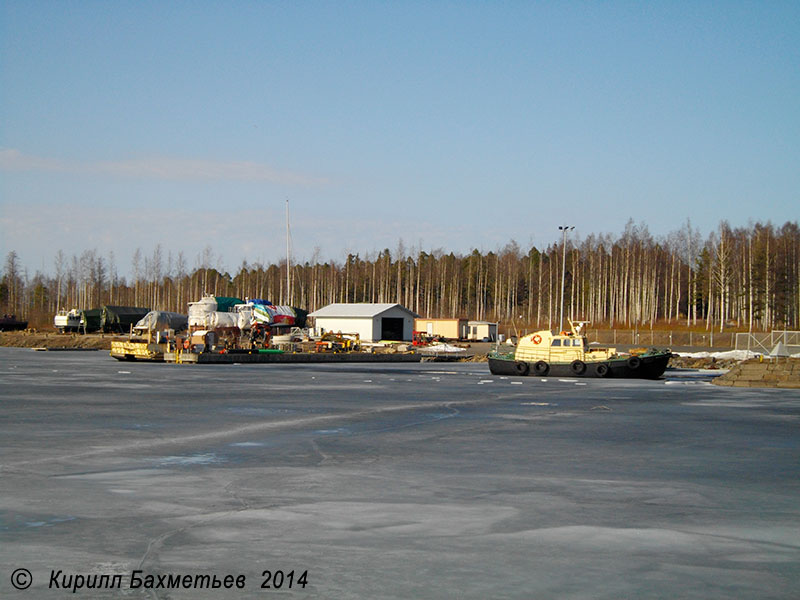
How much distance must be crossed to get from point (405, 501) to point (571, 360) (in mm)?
34435

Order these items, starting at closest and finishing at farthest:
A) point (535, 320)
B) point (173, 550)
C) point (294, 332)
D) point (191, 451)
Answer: point (173, 550) < point (191, 451) < point (294, 332) < point (535, 320)

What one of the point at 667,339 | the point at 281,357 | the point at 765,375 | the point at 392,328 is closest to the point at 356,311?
the point at 392,328

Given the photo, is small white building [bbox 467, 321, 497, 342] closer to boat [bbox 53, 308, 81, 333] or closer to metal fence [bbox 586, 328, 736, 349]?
metal fence [bbox 586, 328, 736, 349]

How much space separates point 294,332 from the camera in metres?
78.6

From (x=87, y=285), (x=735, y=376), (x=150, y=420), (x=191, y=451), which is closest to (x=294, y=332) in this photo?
(x=735, y=376)

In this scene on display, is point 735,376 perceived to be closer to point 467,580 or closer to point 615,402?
point 615,402

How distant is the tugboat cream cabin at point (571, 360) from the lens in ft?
142

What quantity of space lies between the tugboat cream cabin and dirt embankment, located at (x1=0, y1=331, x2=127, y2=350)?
181 ft

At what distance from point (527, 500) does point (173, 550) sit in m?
5.03

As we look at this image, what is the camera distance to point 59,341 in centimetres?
9169

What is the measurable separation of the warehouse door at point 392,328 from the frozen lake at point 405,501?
63.6 metres

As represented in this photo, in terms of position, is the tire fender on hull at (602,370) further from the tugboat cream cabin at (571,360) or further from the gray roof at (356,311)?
the gray roof at (356,311)

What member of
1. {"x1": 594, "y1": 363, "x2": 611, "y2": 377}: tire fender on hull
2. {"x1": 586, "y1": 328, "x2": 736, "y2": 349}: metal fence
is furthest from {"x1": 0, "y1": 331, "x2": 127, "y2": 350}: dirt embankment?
{"x1": 594, "y1": 363, "x2": 611, "y2": 377}: tire fender on hull

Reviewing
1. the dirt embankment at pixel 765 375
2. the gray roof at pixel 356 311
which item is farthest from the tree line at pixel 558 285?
the dirt embankment at pixel 765 375
